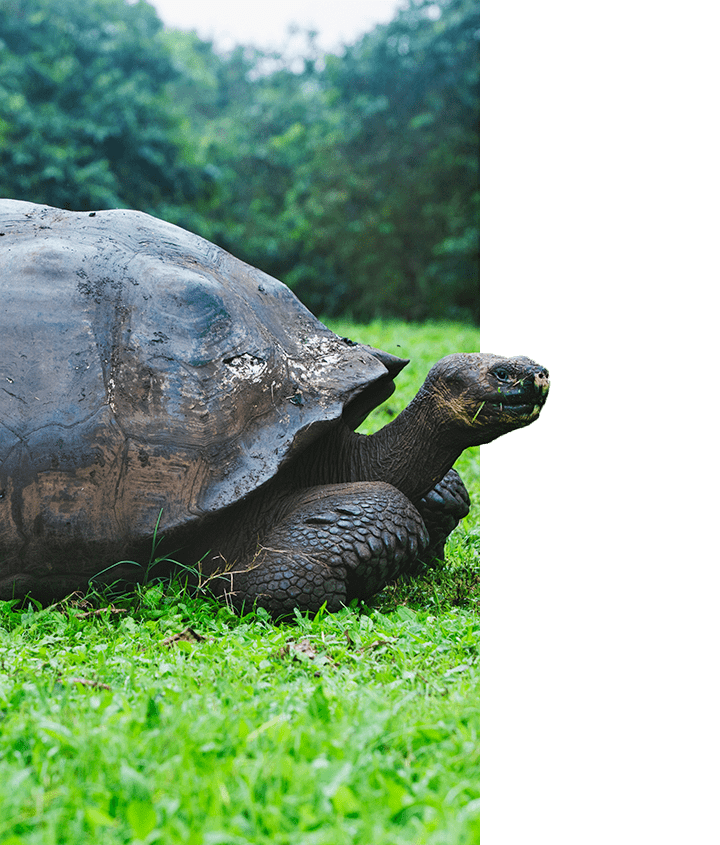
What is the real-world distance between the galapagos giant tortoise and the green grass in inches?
8.6

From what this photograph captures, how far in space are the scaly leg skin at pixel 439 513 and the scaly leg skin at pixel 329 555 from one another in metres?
0.57

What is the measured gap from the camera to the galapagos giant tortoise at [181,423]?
3.16m

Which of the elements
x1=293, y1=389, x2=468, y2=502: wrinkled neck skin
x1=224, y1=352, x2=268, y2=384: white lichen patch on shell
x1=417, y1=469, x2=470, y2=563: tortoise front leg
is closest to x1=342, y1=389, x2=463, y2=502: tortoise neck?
x1=293, y1=389, x2=468, y2=502: wrinkled neck skin

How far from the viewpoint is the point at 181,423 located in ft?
10.5

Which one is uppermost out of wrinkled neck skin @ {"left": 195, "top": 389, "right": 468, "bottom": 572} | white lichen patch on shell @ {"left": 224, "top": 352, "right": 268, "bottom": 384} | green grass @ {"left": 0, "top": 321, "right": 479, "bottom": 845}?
white lichen patch on shell @ {"left": 224, "top": 352, "right": 268, "bottom": 384}

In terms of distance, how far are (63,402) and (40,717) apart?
1.39 m

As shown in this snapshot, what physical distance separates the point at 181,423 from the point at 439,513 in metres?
1.44

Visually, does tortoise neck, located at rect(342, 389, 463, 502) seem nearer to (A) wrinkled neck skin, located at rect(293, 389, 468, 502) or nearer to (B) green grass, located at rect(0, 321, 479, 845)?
(A) wrinkled neck skin, located at rect(293, 389, 468, 502)
